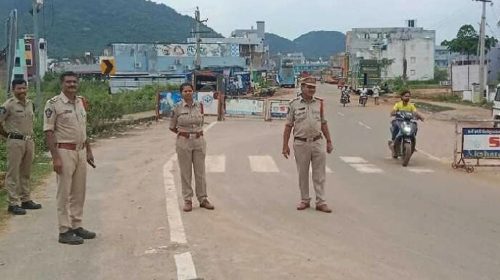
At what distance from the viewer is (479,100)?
49250 mm

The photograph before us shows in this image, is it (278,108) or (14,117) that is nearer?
(14,117)

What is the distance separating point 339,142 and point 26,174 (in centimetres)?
1351

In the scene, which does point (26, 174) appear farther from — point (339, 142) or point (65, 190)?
point (339, 142)

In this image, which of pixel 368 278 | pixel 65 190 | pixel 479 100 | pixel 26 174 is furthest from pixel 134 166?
pixel 479 100

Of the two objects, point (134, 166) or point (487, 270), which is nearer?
point (487, 270)

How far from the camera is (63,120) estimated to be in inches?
299

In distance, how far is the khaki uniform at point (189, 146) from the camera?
31.5ft

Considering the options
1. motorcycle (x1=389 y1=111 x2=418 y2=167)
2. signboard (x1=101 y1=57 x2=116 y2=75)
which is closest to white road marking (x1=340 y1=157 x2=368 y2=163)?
motorcycle (x1=389 y1=111 x2=418 y2=167)

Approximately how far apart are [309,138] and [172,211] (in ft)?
7.06

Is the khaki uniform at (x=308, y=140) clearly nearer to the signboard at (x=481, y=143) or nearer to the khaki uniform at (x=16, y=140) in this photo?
the khaki uniform at (x=16, y=140)

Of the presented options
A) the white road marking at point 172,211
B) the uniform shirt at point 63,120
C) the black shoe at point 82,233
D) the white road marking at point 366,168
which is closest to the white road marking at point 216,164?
the white road marking at point 172,211

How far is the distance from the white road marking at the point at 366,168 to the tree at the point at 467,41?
70.5 meters

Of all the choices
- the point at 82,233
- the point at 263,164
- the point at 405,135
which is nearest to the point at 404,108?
the point at 405,135

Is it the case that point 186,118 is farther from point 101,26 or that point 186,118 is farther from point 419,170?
point 101,26
